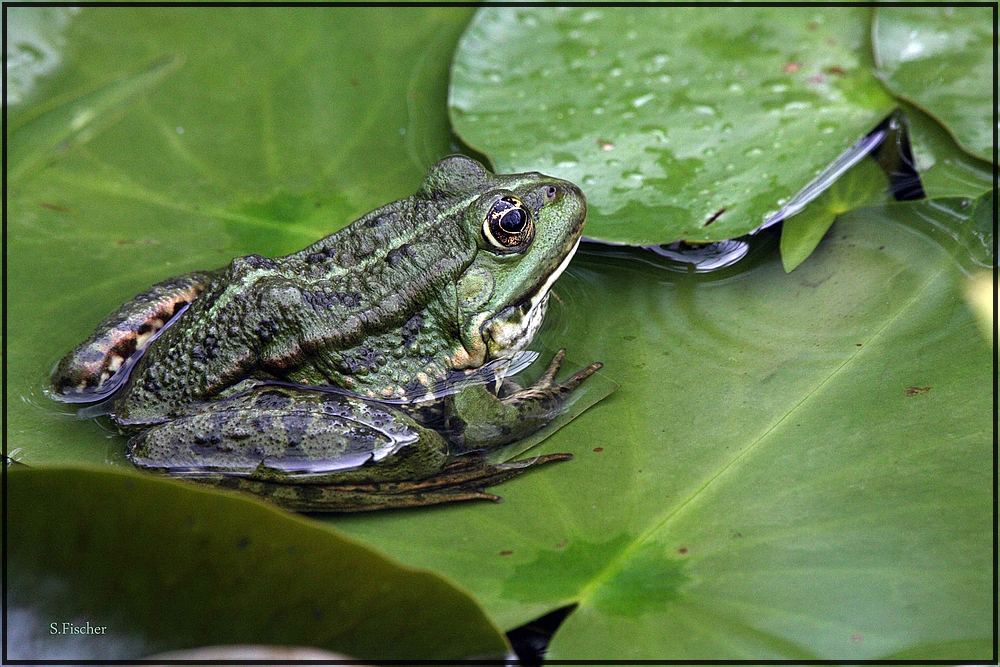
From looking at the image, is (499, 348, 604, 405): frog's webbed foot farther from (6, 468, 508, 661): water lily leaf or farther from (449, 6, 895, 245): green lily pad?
(6, 468, 508, 661): water lily leaf

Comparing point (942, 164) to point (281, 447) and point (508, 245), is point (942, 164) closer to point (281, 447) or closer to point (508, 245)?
point (508, 245)

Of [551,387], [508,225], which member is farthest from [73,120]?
[551,387]

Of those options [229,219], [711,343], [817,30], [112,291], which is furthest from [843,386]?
[112,291]

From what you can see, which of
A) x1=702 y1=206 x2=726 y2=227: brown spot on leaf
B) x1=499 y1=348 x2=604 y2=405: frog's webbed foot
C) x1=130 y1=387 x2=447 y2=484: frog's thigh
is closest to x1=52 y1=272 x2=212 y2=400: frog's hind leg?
x1=130 y1=387 x2=447 y2=484: frog's thigh

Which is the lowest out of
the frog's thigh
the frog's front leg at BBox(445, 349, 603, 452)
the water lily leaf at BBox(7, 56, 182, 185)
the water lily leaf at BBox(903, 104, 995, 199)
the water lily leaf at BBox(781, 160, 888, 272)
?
the frog's front leg at BBox(445, 349, 603, 452)

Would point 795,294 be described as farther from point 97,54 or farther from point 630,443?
point 97,54
